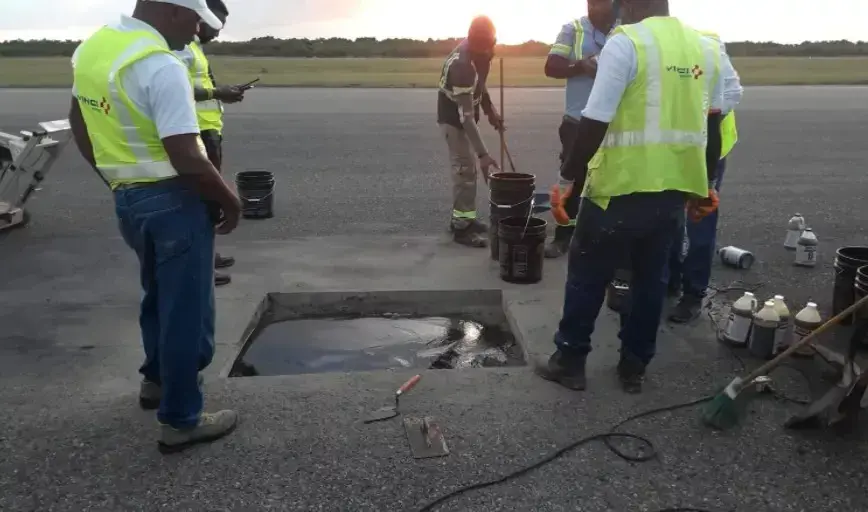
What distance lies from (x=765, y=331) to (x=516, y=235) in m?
1.95

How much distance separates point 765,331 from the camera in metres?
4.61

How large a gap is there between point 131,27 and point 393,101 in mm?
19517

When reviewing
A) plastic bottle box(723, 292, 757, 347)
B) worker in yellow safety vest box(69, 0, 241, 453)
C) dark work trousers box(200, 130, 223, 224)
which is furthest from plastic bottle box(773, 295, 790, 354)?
dark work trousers box(200, 130, 223, 224)

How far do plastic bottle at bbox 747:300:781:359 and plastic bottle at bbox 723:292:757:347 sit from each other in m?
0.07

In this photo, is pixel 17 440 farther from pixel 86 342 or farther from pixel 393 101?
pixel 393 101

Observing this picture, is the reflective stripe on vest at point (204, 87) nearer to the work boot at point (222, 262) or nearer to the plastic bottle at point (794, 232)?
the work boot at point (222, 262)

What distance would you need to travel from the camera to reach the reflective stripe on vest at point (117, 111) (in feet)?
9.96

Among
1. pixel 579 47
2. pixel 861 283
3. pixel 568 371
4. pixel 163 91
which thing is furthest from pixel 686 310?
pixel 163 91

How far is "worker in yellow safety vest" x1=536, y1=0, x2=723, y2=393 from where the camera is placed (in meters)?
3.66

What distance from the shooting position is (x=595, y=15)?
6.15 metres

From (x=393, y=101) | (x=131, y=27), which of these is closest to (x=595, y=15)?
(x=131, y=27)

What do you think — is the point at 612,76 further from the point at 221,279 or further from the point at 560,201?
the point at 221,279

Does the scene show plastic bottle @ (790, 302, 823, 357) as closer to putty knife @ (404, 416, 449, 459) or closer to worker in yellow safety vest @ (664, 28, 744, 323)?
worker in yellow safety vest @ (664, 28, 744, 323)

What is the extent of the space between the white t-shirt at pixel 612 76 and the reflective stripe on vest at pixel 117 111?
1.95 metres
